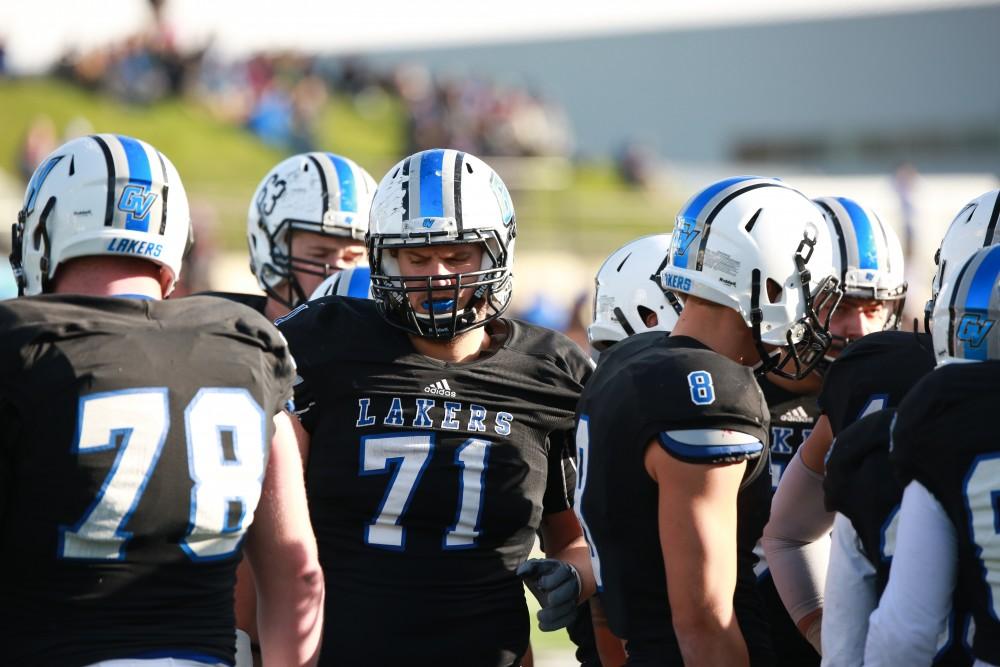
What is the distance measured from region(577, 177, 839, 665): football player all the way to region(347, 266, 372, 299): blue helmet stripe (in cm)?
132

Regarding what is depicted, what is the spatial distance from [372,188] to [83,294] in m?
2.45

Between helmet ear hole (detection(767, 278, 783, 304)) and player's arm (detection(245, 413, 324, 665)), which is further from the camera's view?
helmet ear hole (detection(767, 278, 783, 304))

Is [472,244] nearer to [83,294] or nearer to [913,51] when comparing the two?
[83,294]

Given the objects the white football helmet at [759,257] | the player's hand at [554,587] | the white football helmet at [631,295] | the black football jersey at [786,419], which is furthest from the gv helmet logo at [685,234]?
the black football jersey at [786,419]

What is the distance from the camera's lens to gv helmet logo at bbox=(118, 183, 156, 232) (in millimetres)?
2664

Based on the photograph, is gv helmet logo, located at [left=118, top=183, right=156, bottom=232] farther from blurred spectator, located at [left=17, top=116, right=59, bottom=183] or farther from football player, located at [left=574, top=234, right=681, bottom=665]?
blurred spectator, located at [left=17, top=116, right=59, bottom=183]

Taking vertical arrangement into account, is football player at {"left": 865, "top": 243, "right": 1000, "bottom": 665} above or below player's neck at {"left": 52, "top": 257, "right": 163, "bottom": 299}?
below

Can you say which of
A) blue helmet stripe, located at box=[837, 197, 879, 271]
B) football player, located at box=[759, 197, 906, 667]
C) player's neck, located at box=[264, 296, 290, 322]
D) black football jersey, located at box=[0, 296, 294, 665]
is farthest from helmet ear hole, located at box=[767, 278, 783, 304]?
player's neck, located at box=[264, 296, 290, 322]

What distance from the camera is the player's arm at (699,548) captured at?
2.69 meters

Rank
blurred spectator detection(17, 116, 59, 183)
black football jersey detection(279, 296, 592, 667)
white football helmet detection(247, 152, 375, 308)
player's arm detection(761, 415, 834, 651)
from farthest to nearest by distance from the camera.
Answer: blurred spectator detection(17, 116, 59, 183)
white football helmet detection(247, 152, 375, 308)
player's arm detection(761, 415, 834, 651)
black football jersey detection(279, 296, 592, 667)

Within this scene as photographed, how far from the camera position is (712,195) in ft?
10.4

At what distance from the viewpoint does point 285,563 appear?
9.10 ft

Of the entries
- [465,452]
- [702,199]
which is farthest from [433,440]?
[702,199]

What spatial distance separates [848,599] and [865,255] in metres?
1.60
